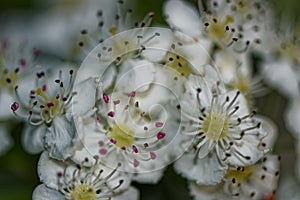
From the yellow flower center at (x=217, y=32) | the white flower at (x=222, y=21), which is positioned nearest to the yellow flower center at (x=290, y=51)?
the white flower at (x=222, y=21)

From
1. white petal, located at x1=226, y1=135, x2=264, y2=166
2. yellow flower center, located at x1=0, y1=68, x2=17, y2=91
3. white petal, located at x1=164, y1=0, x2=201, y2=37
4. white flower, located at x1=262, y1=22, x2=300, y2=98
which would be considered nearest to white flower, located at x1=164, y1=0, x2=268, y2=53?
white petal, located at x1=164, y1=0, x2=201, y2=37

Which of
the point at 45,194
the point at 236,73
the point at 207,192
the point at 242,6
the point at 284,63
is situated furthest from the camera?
the point at 284,63

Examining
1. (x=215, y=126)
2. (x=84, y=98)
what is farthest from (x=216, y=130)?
(x=84, y=98)

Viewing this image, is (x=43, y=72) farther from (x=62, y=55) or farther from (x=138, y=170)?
(x=62, y=55)

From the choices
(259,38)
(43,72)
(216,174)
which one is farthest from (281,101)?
(43,72)

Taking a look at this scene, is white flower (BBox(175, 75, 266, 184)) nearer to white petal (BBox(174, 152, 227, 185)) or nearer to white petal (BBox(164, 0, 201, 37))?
white petal (BBox(174, 152, 227, 185))

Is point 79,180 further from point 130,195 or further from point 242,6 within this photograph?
point 242,6
